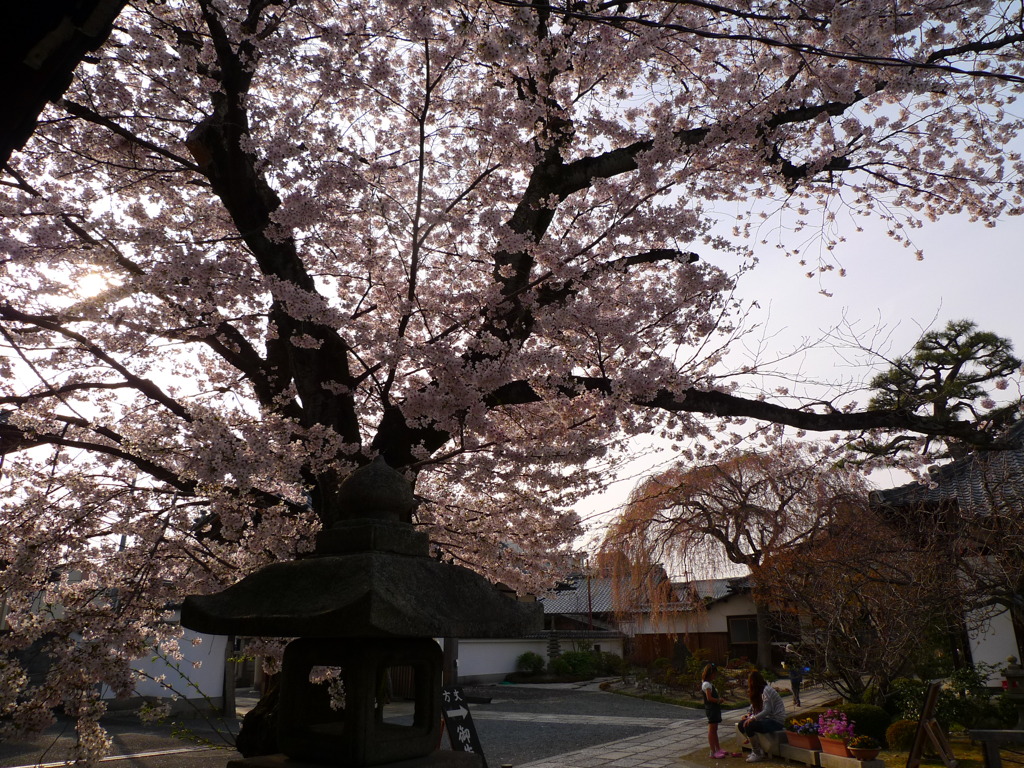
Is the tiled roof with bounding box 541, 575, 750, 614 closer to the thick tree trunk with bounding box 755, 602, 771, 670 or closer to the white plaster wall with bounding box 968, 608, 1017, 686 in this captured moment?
the thick tree trunk with bounding box 755, 602, 771, 670

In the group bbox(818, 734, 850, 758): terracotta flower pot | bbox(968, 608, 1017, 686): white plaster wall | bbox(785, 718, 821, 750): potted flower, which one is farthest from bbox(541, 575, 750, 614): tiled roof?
bbox(818, 734, 850, 758): terracotta flower pot

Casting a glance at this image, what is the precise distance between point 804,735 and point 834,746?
2.15 ft

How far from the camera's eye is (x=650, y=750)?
11.3 m

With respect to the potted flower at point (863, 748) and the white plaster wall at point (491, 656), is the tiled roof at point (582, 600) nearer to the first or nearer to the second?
the white plaster wall at point (491, 656)

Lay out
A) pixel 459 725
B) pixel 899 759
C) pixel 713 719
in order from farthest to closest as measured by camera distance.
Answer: pixel 713 719 < pixel 899 759 < pixel 459 725

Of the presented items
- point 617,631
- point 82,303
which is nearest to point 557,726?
point 82,303

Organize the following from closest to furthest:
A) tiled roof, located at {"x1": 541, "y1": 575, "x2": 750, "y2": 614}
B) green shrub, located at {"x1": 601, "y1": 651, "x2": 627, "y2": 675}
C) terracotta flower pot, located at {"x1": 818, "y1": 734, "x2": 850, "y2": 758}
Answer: terracotta flower pot, located at {"x1": 818, "y1": 734, "x2": 850, "y2": 758}, green shrub, located at {"x1": 601, "y1": 651, "x2": 627, "y2": 675}, tiled roof, located at {"x1": 541, "y1": 575, "x2": 750, "y2": 614}

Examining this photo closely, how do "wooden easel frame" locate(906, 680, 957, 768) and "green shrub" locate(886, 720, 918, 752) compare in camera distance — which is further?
"green shrub" locate(886, 720, 918, 752)

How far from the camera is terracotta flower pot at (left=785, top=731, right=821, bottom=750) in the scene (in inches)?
351

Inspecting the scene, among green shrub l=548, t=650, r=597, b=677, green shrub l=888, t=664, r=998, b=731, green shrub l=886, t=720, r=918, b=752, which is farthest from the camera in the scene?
green shrub l=548, t=650, r=597, b=677

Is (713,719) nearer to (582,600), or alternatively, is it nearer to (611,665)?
(611,665)

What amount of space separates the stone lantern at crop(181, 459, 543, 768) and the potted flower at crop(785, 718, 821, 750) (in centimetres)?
711

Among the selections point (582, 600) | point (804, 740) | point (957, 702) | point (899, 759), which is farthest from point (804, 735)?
point (582, 600)

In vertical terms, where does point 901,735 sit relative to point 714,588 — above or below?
below
